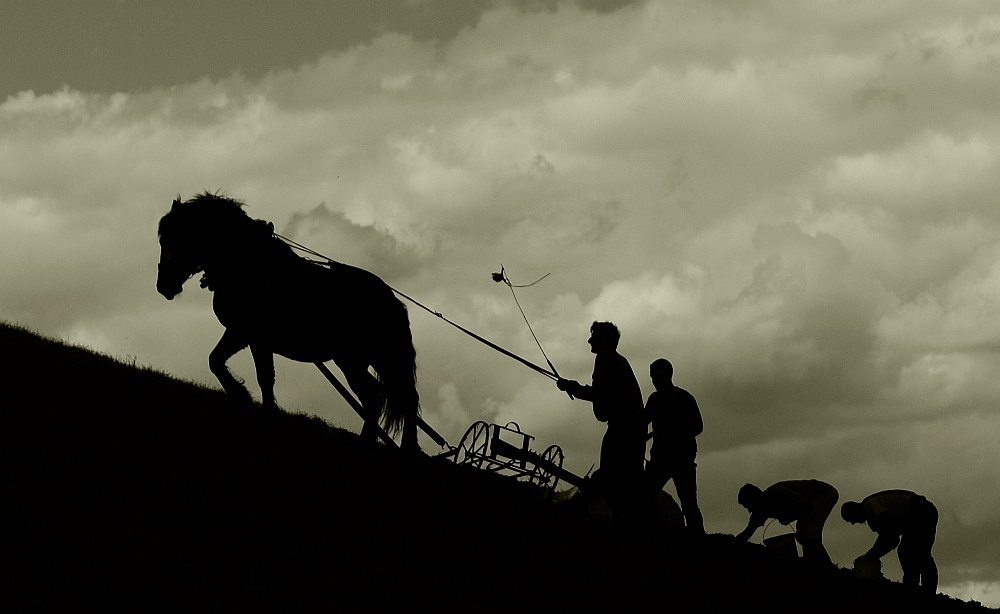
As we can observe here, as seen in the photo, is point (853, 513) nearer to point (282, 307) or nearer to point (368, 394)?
point (368, 394)

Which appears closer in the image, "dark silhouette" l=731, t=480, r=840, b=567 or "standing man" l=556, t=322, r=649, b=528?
"standing man" l=556, t=322, r=649, b=528

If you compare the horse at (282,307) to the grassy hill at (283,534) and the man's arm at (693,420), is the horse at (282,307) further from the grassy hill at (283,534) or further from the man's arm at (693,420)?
the man's arm at (693,420)

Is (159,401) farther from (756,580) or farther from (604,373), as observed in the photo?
(756,580)

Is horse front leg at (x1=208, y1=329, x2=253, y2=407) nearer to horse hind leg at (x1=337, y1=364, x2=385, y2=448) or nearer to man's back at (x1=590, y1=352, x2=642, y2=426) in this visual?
horse hind leg at (x1=337, y1=364, x2=385, y2=448)

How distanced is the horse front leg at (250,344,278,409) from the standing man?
329cm

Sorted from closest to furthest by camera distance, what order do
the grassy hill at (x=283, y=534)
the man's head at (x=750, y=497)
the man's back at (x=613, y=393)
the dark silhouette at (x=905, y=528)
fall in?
1. the grassy hill at (x=283, y=534)
2. the man's back at (x=613, y=393)
3. the dark silhouette at (x=905, y=528)
4. the man's head at (x=750, y=497)

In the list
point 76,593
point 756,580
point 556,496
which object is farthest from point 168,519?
point 556,496

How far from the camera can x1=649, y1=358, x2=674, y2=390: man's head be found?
13.3m

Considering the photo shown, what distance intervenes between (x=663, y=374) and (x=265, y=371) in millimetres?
4405

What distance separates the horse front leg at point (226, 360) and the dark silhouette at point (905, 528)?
6839 millimetres

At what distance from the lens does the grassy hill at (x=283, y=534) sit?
793 cm

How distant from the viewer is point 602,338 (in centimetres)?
1230

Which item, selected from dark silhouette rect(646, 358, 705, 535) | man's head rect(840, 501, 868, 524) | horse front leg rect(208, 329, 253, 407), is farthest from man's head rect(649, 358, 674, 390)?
horse front leg rect(208, 329, 253, 407)

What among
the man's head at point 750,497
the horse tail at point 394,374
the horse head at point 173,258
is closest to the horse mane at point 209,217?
the horse head at point 173,258
